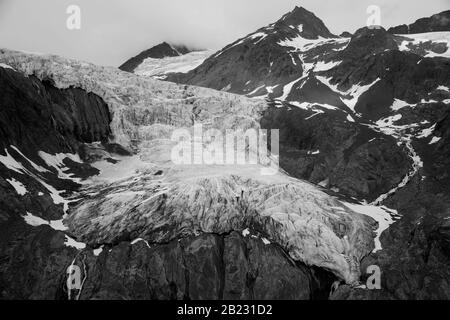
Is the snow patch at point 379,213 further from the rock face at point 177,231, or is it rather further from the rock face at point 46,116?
the rock face at point 46,116

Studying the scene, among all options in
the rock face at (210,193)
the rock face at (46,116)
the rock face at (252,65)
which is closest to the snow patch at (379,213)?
the rock face at (210,193)

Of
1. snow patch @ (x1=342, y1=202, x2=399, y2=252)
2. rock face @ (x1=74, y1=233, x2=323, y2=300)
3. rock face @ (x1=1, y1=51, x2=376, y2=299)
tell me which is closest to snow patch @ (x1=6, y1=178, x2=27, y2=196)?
rock face @ (x1=1, y1=51, x2=376, y2=299)

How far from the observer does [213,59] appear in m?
181

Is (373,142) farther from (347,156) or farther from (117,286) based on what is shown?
(117,286)

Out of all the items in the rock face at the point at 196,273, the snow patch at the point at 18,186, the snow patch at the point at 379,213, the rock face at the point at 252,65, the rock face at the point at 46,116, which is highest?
the rock face at the point at 252,65

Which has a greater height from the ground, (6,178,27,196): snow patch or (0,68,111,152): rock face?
(0,68,111,152): rock face

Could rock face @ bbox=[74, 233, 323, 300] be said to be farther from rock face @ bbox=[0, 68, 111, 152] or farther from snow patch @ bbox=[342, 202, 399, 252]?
rock face @ bbox=[0, 68, 111, 152]

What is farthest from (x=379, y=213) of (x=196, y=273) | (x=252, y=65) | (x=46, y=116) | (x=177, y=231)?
(x=252, y=65)

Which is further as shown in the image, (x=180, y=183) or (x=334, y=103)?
(x=334, y=103)

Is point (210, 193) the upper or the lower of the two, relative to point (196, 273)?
upper

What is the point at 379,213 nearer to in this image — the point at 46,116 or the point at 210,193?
the point at 210,193

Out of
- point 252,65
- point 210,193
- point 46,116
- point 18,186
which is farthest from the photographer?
point 252,65
